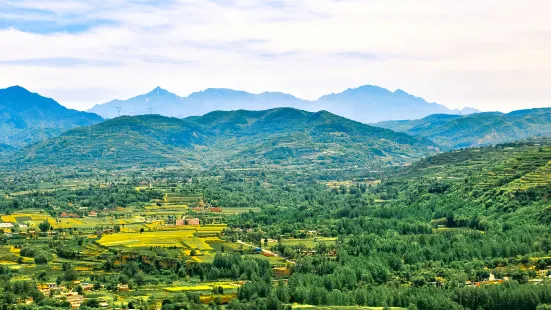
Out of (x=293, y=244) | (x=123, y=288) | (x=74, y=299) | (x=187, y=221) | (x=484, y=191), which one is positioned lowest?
(x=123, y=288)

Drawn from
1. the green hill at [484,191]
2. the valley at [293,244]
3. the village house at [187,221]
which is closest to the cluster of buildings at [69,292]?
the valley at [293,244]

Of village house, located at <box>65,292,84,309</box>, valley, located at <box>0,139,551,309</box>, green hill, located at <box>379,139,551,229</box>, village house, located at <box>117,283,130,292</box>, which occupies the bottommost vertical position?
village house, located at <box>117,283,130,292</box>

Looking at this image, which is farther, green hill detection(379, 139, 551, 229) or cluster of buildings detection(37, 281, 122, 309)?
green hill detection(379, 139, 551, 229)

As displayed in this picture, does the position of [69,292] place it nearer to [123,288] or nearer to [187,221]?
[123,288]

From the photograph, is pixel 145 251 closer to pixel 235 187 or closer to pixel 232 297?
pixel 232 297

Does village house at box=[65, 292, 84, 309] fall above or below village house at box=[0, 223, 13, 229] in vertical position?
below

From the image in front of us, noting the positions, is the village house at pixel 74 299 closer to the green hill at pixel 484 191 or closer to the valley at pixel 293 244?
the valley at pixel 293 244

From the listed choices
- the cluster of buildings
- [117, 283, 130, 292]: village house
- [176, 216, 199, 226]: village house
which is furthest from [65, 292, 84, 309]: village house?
[176, 216, 199, 226]: village house

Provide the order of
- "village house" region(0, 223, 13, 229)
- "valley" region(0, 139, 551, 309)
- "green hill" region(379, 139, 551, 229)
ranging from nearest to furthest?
"valley" region(0, 139, 551, 309)
"green hill" region(379, 139, 551, 229)
"village house" region(0, 223, 13, 229)

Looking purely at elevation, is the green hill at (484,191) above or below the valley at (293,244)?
above

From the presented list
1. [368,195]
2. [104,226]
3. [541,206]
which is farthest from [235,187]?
[541,206]

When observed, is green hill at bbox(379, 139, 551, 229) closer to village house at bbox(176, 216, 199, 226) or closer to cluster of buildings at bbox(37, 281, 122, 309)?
village house at bbox(176, 216, 199, 226)

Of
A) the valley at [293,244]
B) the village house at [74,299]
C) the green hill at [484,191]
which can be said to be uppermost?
the green hill at [484,191]

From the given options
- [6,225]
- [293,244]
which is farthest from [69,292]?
[6,225]
